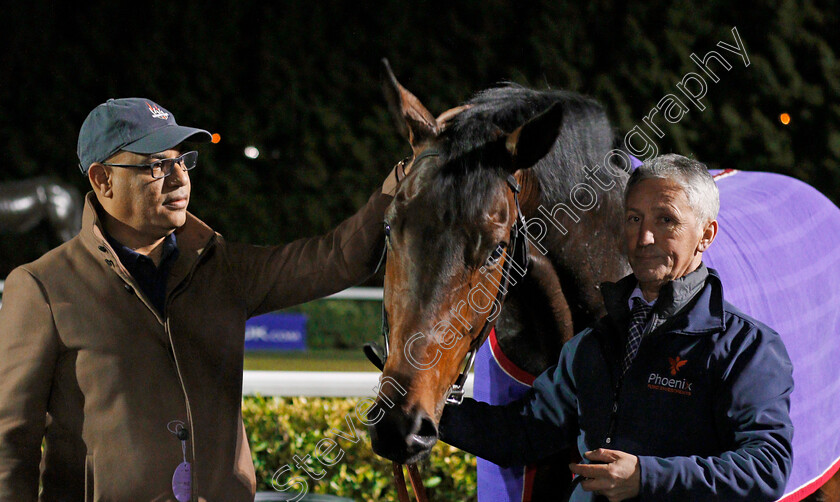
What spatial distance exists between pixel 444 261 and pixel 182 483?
628 mm

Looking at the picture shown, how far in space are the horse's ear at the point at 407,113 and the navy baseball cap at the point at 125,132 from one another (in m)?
0.39

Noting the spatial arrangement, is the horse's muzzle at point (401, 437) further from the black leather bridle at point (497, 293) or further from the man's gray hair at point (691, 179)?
the man's gray hair at point (691, 179)

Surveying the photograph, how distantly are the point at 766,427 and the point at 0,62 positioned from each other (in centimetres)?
705

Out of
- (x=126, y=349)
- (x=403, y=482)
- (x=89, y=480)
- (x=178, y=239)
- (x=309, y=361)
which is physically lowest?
(x=309, y=361)

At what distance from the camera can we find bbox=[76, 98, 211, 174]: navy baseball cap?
1.52m

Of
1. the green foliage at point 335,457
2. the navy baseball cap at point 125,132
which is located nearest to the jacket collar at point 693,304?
the navy baseball cap at point 125,132

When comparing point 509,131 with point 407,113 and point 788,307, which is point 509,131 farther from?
point 788,307

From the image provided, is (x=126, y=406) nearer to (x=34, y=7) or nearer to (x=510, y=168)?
(x=510, y=168)

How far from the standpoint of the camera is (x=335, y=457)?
2850mm

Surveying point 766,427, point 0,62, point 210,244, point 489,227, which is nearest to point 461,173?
point 489,227

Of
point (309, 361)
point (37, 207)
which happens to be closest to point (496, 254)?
point (309, 361)

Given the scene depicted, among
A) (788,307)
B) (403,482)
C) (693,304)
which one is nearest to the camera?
(693,304)

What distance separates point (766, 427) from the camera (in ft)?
4.09

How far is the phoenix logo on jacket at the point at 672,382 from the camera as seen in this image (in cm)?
130
